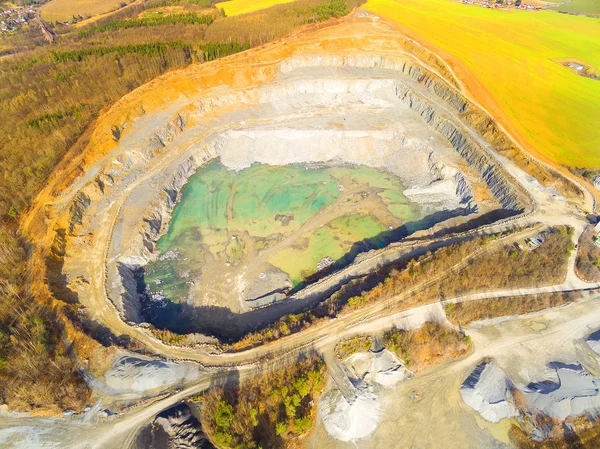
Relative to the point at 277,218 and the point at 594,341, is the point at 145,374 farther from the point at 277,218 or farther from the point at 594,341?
the point at 594,341

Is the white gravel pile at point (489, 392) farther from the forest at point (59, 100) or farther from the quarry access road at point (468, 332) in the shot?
the forest at point (59, 100)

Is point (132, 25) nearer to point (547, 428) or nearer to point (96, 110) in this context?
point (96, 110)

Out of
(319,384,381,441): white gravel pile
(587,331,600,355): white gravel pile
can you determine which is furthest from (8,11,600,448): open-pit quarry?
(587,331,600,355): white gravel pile

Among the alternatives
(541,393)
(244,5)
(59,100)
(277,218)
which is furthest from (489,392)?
(244,5)

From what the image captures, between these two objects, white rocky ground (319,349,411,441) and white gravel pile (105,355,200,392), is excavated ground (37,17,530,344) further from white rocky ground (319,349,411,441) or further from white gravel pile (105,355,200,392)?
white rocky ground (319,349,411,441)

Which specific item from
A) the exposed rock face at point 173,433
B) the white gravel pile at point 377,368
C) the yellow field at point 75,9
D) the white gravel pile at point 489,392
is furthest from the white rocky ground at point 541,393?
the yellow field at point 75,9

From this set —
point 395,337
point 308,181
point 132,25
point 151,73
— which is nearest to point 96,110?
point 151,73
